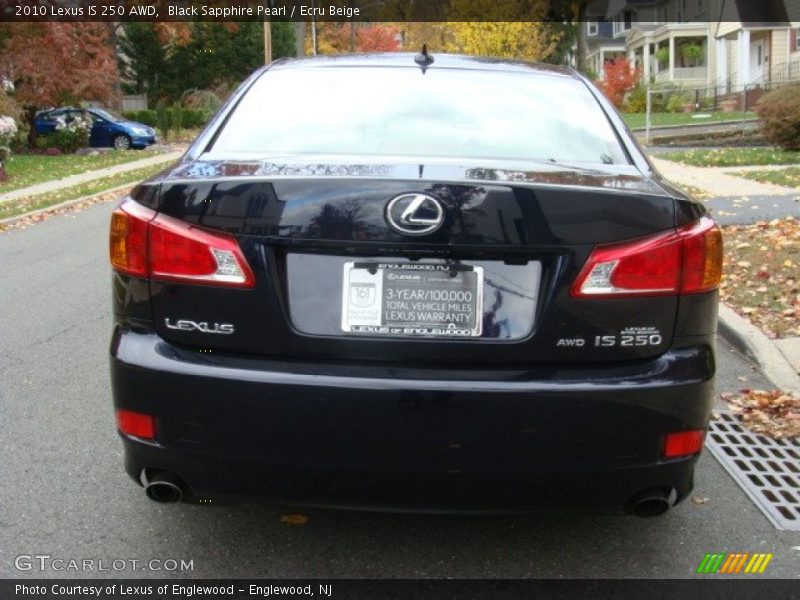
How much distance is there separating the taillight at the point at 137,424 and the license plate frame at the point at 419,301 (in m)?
0.65

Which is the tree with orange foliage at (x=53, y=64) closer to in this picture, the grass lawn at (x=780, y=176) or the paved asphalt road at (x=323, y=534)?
the grass lawn at (x=780, y=176)

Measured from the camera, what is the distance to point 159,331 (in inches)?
106

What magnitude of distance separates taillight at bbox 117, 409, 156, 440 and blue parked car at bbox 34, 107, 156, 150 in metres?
30.3

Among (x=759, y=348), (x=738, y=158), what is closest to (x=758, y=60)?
(x=738, y=158)

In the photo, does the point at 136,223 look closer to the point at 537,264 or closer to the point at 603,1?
the point at 537,264

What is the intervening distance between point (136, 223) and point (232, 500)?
2.92 ft

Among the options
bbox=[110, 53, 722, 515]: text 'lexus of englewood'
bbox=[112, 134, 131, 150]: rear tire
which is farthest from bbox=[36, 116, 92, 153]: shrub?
bbox=[110, 53, 722, 515]: text 'lexus of englewood'

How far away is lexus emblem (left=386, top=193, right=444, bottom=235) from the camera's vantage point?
8.33ft

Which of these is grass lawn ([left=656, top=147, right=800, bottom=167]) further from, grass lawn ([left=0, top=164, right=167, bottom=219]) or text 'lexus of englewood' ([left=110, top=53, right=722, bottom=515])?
text 'lexus of englewood' ([left=110, top=53, right=722, bottom=515])

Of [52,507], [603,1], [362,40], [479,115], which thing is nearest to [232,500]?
[52,507]

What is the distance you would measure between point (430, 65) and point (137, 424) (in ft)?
6.67

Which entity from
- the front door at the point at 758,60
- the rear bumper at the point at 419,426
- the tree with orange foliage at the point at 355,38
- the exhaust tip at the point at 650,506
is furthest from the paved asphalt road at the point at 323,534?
the tree with orange foliage at the point at 355,38

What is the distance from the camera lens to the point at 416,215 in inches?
100

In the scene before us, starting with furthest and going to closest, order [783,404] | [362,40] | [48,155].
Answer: [362,40], [48,155], [783,404]
